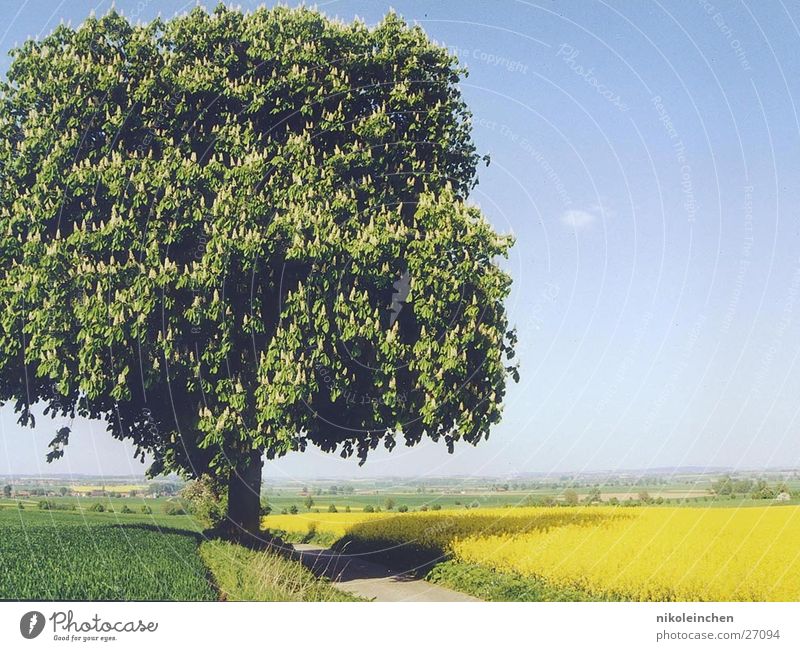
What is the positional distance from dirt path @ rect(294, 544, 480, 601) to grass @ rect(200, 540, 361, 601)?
1.15 meters

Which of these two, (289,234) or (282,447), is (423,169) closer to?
(289,234)

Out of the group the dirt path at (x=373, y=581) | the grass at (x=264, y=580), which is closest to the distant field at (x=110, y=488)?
the grass at (x=264, y=580)

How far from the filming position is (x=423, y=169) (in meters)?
17.3

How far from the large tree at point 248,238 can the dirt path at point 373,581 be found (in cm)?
302

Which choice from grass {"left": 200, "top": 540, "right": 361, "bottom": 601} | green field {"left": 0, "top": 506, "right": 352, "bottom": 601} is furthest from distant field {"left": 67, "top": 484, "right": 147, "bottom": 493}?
grass {"left": 200, "top": 540, "right": 361, "bottom": 601}

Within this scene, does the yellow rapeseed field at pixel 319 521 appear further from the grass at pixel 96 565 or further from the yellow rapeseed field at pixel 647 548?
the grass at pixel 96 565

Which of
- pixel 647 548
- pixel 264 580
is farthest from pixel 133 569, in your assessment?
pixel 647 548

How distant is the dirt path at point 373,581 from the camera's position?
52.5 feet

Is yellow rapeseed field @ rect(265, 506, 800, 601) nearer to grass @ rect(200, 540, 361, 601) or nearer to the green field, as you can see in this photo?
grass @ rect(200, 540, 361, 601)

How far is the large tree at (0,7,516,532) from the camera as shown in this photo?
1551 centimetres

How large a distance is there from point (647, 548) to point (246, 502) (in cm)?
939

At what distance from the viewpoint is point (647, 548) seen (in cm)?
1437
